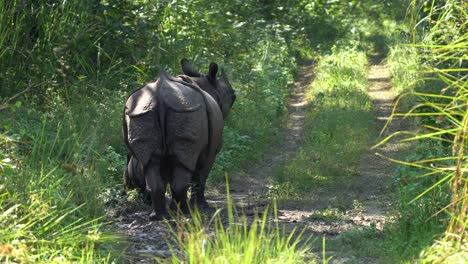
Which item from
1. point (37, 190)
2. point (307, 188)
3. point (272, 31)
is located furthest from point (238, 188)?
point (272, 31)

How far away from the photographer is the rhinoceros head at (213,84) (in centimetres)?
1157

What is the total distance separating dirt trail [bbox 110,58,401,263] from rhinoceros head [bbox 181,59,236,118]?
1124 millimetres

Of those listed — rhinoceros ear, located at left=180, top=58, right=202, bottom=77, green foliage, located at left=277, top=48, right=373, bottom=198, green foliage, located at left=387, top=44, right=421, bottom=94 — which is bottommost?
green foliage, located at left=387, top=44, right=421, bottom=94

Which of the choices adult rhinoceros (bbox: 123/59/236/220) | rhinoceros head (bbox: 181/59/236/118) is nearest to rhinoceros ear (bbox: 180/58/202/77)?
rhinoceros head (bbox: 181/59/236/118)

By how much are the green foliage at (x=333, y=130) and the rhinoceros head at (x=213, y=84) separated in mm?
1224

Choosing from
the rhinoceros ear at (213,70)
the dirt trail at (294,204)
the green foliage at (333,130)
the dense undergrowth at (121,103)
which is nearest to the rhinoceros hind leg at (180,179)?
the dirt trail at (294,204)

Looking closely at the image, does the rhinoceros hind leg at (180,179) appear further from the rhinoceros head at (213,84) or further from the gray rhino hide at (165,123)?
the rhinoceros head at (213,84)

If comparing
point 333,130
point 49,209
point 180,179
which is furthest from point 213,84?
point 49,209

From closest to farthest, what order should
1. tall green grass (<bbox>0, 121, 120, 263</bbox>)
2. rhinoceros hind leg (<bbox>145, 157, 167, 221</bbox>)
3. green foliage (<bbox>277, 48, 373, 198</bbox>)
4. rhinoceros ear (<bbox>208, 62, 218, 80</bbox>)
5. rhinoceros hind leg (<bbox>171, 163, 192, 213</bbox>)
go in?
1. tall green grass (<bbox>0, 121, 120, 263</bbox>)
2. rhinoceros hind leg (<bbox>145, 157, 167, 221</bbox>)
3. rhinoceros hind leg (<bbox>171, 163, 192, 213</bbox>)
4. rhinoceros ear (<bbox>208, 62, 218, 80</bbox>)
5. green foliage (<bbox>277, 48, 373, 198</bbox>)

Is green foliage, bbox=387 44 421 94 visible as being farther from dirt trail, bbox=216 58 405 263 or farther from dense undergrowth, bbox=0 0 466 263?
dirt trail, bbox=216 58 405 263

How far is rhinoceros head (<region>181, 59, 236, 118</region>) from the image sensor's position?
11570mm

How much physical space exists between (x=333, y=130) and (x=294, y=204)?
4462 millimetres

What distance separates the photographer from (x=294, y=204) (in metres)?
11.1

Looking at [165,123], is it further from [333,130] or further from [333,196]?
[333,130]
